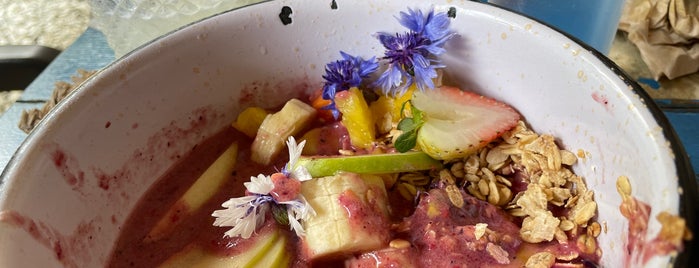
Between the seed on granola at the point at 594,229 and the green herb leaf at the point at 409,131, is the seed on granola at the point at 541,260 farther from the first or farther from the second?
the green herb leaf at the point at 409,131

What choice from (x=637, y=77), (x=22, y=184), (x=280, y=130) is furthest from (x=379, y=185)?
(x=637, y=77)

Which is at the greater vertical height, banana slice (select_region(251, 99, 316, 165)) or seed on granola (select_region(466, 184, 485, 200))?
banana slice (select_region(251, 99, 316, 165))

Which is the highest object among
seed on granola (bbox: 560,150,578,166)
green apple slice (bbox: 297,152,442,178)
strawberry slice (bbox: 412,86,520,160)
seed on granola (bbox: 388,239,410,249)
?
strawberry slice (bbox: 412,86,520,160)

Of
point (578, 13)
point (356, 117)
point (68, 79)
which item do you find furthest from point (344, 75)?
point (68, 79)

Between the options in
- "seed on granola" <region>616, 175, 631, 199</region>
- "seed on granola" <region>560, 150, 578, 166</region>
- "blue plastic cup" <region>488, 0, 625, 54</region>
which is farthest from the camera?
"blue plastic cup" <region>488, 0, 625, 54</region>

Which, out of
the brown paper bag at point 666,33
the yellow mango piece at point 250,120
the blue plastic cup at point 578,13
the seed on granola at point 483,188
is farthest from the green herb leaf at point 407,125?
the brown paper bag at point 666,33

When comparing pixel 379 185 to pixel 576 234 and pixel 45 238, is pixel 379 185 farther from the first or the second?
pixel 45 238

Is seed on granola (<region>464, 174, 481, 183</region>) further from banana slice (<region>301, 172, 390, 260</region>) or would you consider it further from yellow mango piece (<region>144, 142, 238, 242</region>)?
yellow mango piece (<region>144, 142, 238, 242</region>)

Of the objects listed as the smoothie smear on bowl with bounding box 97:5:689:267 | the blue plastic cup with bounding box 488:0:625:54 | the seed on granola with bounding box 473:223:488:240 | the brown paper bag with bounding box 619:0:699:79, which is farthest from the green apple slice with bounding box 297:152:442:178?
the brown paper bag with bounding box 619:0:699:79
